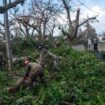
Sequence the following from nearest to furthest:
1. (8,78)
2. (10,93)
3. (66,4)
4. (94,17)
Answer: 1. (10,93)
2. (8,78)
3. (66,4)
4. (94,17)

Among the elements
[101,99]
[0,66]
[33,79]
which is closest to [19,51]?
[0,66]

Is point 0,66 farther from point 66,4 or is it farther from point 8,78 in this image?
point 66,4

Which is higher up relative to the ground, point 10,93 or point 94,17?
point 94,17

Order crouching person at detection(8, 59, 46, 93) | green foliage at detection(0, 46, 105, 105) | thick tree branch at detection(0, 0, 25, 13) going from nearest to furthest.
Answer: thick tree branch at detection(0, 0, 25, 13) → green foliage at detection(0, 46, 105, 105) → crouching person at detection(8, 59, 46, 93)

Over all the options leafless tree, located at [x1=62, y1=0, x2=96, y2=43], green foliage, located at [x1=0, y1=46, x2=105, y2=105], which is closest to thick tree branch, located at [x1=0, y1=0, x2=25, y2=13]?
green foliage, located at [x1=0, y1=46, x2=105, y2=105]

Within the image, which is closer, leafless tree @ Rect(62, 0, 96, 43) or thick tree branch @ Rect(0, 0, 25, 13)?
thick tree branch @ Rect(0, 0, 25, 13)

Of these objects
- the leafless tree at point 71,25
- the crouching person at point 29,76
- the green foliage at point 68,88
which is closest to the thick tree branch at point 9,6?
the green foliage at point 68,88

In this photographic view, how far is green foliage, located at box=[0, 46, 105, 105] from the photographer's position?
14.3 metres

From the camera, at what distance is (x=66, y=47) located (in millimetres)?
28016

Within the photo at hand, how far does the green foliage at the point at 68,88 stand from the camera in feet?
46.8

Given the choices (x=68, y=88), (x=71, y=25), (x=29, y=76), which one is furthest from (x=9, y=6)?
(x=71, y=25)

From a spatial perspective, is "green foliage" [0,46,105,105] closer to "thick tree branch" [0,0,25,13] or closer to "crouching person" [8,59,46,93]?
"crouching person" [8,59,46,93]

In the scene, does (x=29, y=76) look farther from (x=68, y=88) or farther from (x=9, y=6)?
(x=9, y=6)

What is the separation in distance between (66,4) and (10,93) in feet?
67.1
